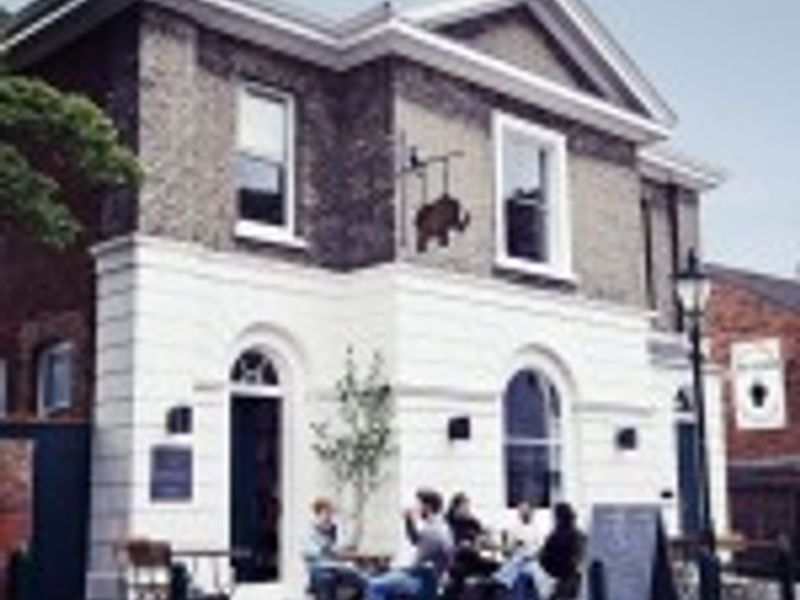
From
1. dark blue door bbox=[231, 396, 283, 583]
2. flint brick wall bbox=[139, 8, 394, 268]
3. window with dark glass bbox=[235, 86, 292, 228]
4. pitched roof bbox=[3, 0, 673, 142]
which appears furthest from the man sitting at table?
pitched roof bbox=[3, 0, 673, 142]

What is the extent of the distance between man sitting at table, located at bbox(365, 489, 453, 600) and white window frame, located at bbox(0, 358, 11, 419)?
25.1 ft

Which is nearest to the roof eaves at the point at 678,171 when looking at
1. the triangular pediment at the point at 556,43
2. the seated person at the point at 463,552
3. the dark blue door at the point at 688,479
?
the triangular pediment at the point at 556,43

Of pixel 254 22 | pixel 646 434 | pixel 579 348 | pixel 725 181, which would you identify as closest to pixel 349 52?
pixel 254 22

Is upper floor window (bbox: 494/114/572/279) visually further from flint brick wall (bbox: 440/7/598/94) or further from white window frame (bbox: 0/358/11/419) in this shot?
white window frame (bbox: 0/358/11/419)

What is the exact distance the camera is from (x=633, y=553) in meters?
14.4

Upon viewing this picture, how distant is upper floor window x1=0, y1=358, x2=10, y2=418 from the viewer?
809 inches

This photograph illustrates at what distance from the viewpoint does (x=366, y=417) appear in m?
19.1

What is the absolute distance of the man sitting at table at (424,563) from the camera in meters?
15.3

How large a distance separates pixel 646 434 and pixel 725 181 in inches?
292

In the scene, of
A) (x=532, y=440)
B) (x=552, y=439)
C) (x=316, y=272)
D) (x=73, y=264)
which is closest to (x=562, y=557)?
(x=532, y=440)

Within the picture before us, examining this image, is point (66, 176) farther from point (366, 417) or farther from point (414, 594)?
point (414, 594)

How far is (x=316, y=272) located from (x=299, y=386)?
68.3 inches

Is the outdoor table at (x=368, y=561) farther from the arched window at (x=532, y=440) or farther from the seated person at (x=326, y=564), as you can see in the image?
the arched window at (x=532, y=440)

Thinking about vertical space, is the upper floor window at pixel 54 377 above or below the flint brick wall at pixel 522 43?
below
